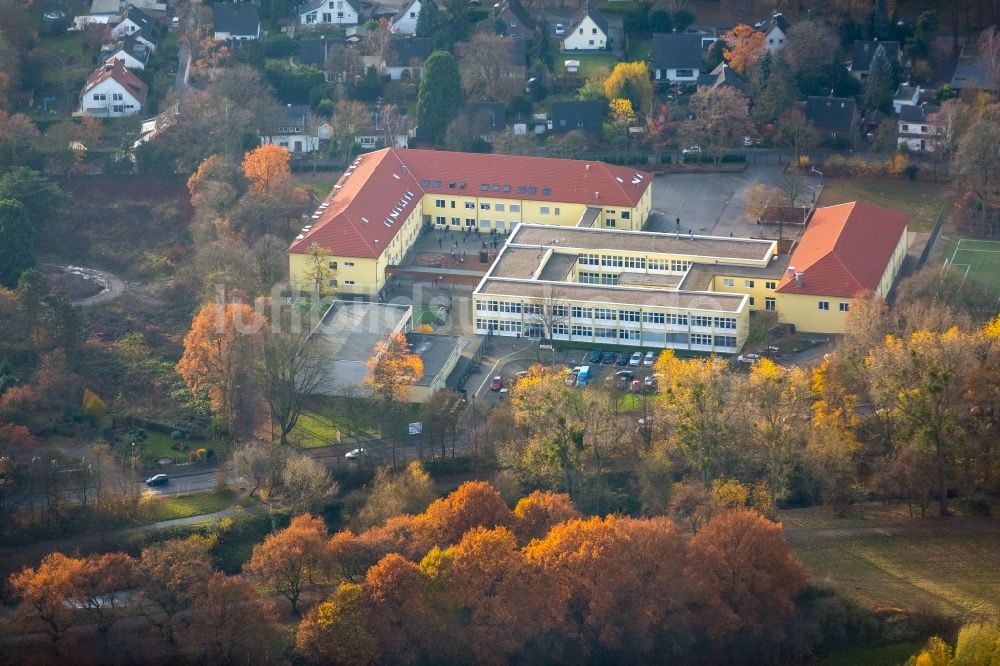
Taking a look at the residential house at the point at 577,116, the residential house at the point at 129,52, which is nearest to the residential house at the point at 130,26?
the residential house at the point at 129,52

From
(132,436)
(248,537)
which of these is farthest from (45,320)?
(248,537)

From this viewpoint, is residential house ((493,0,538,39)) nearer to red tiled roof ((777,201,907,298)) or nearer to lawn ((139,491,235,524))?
red tiled roof ((777,201,907,298))

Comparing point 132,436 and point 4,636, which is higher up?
point 132,436

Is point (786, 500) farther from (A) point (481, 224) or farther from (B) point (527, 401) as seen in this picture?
(A) point (481, 224)

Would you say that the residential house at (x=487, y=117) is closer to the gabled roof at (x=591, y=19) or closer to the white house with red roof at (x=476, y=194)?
the white house with red roof at (x=476, y=194)

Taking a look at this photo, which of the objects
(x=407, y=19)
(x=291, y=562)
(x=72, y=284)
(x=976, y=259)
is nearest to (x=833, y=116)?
(x=976, y=259)

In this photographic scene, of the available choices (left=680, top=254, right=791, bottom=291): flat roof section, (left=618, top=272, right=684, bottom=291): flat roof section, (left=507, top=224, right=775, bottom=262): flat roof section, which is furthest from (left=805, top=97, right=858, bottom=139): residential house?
(left=618, top=272, right=684, bottom=291): flat roof section

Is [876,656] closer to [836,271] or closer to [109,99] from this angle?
[836,271]
